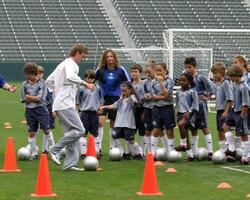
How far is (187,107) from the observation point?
1438cm

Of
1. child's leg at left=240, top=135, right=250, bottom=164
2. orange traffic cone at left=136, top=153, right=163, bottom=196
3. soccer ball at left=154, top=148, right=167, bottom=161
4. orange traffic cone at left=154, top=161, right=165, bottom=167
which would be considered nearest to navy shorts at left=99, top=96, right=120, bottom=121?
soccer ball at left=154, top=148, right=167, bottom=161

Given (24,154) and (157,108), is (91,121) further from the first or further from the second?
(24,154)

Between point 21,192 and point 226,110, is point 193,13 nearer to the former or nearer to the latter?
point 226,110

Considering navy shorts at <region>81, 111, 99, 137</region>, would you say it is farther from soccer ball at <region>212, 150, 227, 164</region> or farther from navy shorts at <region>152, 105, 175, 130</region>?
soccer ball at <region>212, 150, 227, 164</region>

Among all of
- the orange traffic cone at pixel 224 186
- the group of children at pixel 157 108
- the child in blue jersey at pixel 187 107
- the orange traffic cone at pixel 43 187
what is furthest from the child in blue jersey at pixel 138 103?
the orange traffic cone at pixel 43 187

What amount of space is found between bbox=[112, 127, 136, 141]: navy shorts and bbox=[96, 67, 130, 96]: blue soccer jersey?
80cm

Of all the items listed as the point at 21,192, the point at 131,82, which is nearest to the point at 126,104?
the point at 131,82

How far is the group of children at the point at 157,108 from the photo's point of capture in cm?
1430

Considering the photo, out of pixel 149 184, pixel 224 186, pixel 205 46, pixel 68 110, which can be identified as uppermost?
pixel 205 46

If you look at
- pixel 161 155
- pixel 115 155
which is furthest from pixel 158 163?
pixel 115 155

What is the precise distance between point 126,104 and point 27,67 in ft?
6.32

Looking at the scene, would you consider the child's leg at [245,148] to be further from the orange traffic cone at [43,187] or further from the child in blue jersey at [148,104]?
the orange traffic cone at [43,187]

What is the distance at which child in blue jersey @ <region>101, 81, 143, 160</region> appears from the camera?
1466 centimetres

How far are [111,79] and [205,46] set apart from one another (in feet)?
69.9
